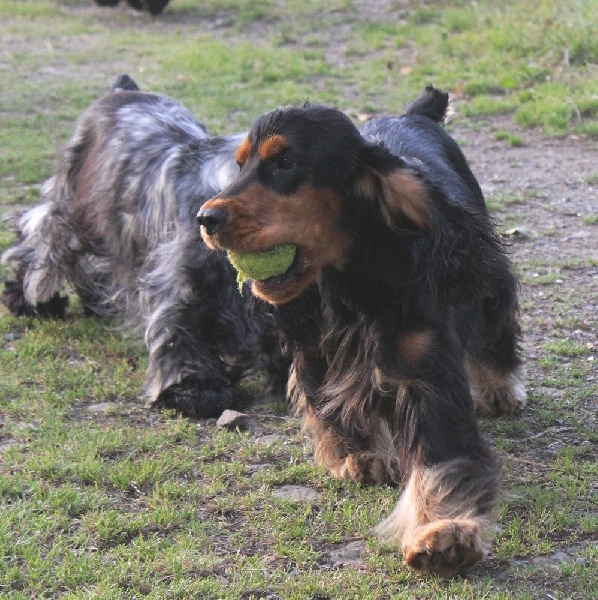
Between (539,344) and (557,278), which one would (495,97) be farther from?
(539,344)

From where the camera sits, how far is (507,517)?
12.6 ft

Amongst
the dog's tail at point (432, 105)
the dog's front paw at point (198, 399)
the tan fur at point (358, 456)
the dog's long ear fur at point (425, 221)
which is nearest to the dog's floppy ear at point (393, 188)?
the dog's long ear fur at point (425, 221)

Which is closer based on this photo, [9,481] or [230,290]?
[9,481]

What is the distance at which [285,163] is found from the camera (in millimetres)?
3672

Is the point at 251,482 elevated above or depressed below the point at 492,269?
below

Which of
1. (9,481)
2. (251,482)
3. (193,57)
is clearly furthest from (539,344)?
(193,57)

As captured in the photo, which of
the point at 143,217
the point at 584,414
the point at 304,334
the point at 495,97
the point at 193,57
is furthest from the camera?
the point at 193,57

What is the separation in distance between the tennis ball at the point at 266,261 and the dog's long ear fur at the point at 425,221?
0.34 metres

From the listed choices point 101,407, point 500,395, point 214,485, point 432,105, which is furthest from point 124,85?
point 214,485

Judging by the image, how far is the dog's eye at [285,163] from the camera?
367 centimetres

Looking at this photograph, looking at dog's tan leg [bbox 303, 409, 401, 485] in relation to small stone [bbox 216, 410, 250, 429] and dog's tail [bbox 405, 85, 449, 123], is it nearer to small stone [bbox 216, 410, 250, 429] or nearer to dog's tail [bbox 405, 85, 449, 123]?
small stone [bbox 216, 410, 250, 429]

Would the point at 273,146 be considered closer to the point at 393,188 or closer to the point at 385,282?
the point at 393,188

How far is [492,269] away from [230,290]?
153 centimetres

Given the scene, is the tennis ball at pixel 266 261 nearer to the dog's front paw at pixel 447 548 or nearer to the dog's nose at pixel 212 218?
the dog's nose at pixel 212 218
